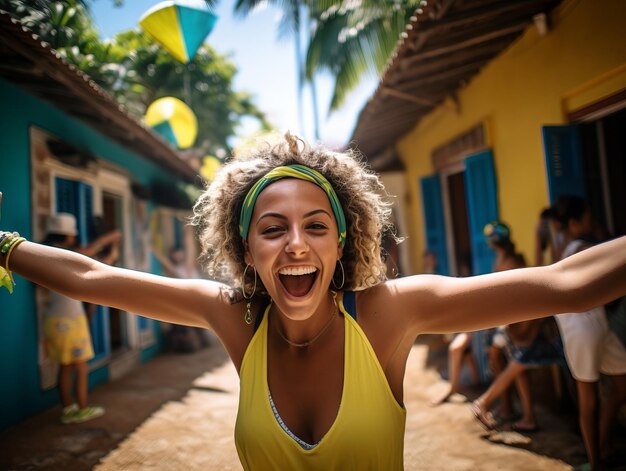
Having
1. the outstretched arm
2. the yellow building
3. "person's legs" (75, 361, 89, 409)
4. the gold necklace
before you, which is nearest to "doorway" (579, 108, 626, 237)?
the yellow building

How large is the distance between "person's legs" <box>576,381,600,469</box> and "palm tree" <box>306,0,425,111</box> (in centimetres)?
622

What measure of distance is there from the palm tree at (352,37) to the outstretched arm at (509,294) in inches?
267

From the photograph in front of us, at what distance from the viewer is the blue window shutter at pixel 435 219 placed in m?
7.23

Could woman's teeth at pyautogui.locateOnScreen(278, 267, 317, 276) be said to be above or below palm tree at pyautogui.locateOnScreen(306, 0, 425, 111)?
below

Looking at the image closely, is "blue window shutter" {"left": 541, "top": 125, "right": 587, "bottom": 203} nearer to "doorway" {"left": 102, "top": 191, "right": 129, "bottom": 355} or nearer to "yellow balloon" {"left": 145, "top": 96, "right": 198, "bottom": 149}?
"yellow balloon" {"left": 145, "top": 96, "right": 198, "bottom": 149}

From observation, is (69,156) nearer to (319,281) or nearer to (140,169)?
(140,169)

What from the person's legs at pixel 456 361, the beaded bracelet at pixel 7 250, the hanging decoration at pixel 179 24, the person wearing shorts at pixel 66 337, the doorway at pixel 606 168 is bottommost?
the person's legs at pixel 456 361

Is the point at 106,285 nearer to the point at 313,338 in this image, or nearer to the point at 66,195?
the point at 313,338

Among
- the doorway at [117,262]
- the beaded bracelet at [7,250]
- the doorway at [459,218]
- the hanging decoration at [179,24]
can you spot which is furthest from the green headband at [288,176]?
the doorway at [459,218]

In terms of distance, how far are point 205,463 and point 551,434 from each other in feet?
9.29

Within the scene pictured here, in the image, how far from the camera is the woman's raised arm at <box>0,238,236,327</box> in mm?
1706

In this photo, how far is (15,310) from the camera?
4227 millimetres

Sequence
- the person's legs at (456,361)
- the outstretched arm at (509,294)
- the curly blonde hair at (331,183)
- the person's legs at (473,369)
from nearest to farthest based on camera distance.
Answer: the outstretched arm at (509,294)
the curly blonde hair at (331,183)
the person's legs at (456,361)
the person's legs at (473,369)

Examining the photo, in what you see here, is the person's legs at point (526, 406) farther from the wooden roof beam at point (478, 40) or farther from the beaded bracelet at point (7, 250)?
the beaded bracelet at point (7, 250)
